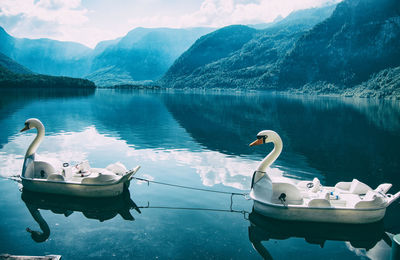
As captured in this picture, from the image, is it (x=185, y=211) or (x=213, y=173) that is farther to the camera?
(x=213, y=173)

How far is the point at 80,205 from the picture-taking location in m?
17.0

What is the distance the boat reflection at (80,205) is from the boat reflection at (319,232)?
21.6 feet

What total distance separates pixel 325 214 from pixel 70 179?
14161mm

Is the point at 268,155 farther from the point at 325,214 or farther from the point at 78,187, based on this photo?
the point at 78,187

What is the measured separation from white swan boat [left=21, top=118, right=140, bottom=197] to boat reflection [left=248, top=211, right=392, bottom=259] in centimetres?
795

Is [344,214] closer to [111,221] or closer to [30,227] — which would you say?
[111,221]

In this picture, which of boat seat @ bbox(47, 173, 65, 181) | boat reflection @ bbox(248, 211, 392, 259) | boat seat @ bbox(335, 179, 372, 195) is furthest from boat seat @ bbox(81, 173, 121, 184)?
boat seat @ bbox(335, 179, 372, 195)

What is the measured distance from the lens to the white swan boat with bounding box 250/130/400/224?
14.6 metres

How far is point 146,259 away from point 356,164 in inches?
957

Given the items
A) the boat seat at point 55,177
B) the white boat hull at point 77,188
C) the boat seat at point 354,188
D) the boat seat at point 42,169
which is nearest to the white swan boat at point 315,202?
the boat seat at point 354,188

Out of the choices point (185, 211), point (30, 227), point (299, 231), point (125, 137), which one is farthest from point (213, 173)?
point (125, 137)

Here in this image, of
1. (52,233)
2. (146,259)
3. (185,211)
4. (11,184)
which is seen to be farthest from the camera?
(11,184)

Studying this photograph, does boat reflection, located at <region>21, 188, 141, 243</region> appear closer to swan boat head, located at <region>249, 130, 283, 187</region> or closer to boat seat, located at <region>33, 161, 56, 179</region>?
boat seat, located at <region>33, 161, 56, 179</region>

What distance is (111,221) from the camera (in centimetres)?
1562
